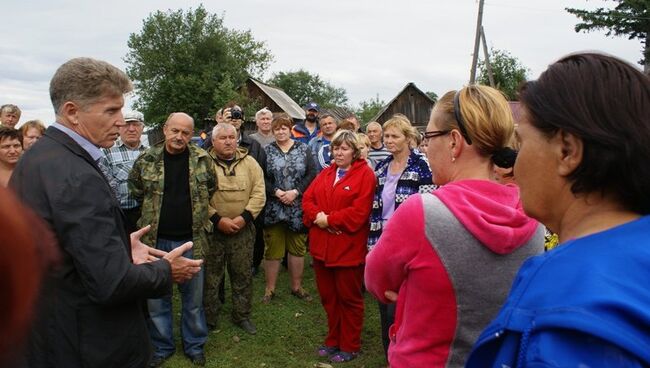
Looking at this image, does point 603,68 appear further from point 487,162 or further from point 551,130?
point 487,162

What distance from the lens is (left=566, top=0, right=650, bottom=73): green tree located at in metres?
24.0

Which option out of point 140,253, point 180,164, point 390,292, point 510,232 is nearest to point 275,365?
point 180,164

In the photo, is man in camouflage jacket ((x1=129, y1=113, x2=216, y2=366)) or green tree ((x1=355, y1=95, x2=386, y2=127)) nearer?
man in camouflage jacket ((x1=129, y1=113, x2=216, y2=366))

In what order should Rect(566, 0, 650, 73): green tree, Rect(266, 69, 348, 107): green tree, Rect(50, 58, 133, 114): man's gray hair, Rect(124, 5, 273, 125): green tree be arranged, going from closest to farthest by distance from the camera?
Rect(50, 58, 133, 114): man's gray hair, Rect(566, 0, 650, 73): green tree, Rect(124, 5, 273, 125): green tree, Rect(266, 69, 348, 107): green tree

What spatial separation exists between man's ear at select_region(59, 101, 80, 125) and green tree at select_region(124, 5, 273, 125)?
4539 cm

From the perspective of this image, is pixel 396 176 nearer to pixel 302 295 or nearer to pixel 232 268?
pixel 232 268

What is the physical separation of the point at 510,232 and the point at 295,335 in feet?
13.1

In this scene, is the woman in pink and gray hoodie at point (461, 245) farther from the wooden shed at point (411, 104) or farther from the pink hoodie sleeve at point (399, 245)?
the wooden shed at point (411, 104)

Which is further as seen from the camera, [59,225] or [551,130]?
[59,225]

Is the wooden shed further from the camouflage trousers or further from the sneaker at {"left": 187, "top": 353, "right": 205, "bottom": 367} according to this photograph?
the sneaker at {"left": 187, "top": 353, "right": 205, "bottom": 367}

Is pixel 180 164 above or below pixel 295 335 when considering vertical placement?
above

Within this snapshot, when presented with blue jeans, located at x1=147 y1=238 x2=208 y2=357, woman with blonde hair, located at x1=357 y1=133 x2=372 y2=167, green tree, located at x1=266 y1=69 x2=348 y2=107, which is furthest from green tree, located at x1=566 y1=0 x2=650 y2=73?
green tree, located at x1=266 y1=69 x2=348 y2=107

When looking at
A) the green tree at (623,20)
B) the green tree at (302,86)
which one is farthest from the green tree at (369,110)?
the green tree at (623,20)

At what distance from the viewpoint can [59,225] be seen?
207 cm
